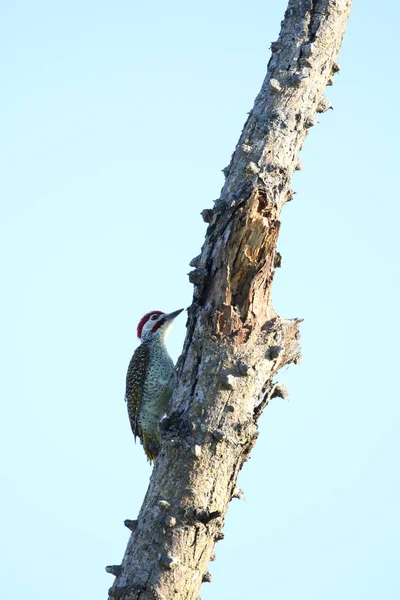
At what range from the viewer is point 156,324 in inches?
413

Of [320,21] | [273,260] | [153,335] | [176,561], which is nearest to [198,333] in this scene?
[273,260]

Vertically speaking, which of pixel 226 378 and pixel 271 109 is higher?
pixel 271 109

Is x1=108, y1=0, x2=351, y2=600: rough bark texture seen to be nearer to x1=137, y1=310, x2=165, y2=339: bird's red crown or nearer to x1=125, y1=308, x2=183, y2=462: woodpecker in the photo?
x1=125, y1=308, x2=183, y2=462: woodpecker

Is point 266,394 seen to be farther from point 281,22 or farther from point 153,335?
point 153,335

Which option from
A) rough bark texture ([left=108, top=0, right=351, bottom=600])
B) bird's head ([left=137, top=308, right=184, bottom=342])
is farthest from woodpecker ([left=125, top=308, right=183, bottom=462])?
rough bark texture ([left=108, top=0, right=351, bottom=600])

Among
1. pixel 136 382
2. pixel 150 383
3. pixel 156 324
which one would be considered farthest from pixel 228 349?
pixel 156 324

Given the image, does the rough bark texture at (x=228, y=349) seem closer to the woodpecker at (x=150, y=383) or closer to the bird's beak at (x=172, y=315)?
the woodpecker at (x=150, y=383)

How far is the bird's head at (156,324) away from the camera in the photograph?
10.4 meters

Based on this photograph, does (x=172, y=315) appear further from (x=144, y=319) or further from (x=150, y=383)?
(x=150, y=383)

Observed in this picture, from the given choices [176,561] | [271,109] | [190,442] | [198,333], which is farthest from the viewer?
[271,109]

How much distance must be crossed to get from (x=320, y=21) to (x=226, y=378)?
2693 millimetres

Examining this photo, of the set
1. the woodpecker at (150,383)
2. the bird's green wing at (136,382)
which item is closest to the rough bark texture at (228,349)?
the woodpecker at (150,383)

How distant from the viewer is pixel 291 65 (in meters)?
6.12

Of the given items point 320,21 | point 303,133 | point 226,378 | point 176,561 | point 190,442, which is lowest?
point 176,561
